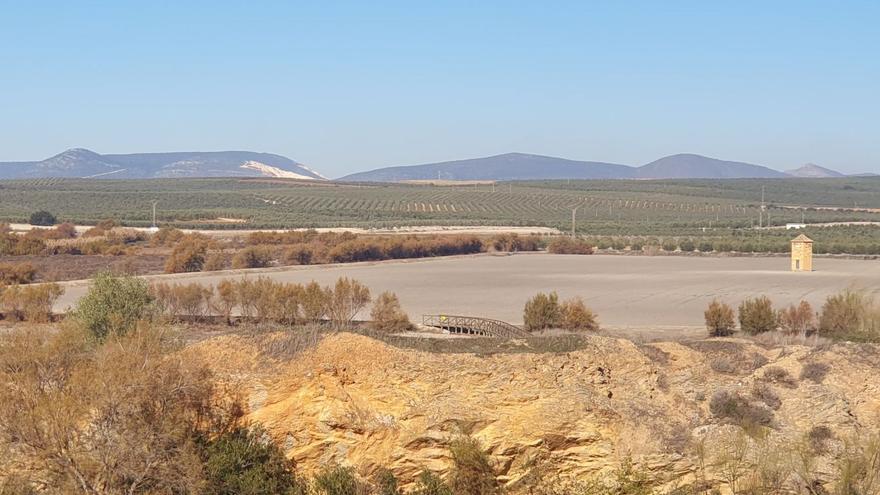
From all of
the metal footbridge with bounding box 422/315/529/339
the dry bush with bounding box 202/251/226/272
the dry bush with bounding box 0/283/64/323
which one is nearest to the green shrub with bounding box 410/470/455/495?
the metal footbridge with bounding box 422/315/529/339

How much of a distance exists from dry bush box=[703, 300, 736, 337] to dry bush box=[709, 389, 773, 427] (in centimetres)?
1853

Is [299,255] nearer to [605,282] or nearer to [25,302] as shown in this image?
[605,282]

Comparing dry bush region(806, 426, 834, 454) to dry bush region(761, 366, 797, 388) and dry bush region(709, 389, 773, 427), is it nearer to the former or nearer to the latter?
dry bush region(709, 389, 773, 427)

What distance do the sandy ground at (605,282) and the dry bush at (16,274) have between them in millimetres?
3736

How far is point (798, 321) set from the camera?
123 ft

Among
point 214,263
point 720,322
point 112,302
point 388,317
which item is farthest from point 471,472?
point 214,263

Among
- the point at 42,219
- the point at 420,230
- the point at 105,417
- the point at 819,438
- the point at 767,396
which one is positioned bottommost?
the point at 819,438

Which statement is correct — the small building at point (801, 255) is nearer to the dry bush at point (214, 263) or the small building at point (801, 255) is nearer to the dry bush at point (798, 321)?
the dry bush at point (798, 321)

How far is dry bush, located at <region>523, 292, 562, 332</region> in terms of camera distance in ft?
125

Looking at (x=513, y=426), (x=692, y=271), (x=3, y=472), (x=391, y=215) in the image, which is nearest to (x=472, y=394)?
(x=513, y=426)

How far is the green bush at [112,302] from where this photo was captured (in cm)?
3025

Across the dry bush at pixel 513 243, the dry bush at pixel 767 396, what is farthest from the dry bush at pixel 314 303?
the dry bush at pixel 513 243

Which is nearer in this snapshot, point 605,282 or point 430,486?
point 430,486

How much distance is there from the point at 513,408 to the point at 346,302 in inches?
935
